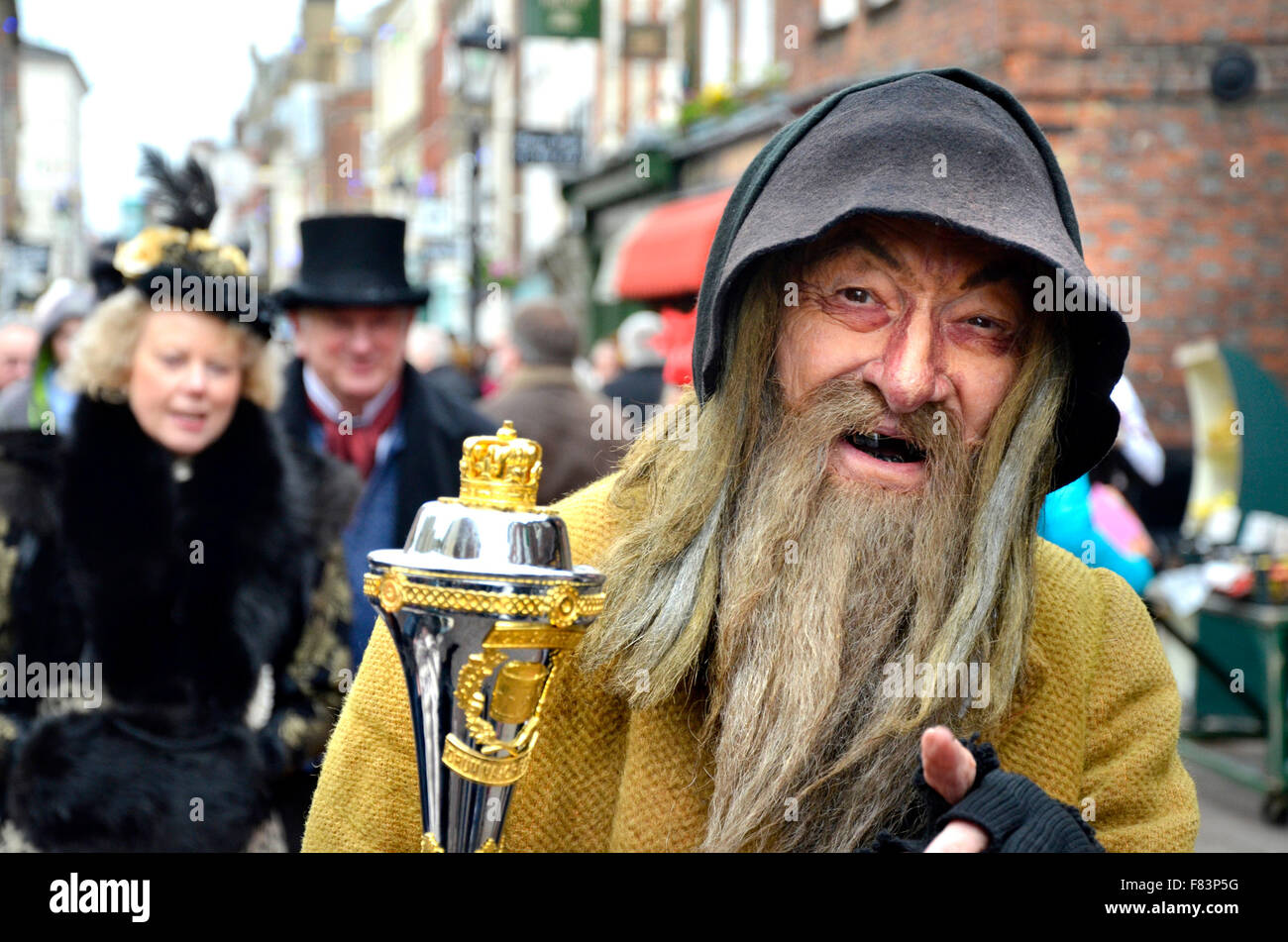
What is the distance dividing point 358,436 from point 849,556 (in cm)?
372

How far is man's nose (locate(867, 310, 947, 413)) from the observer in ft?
6.81

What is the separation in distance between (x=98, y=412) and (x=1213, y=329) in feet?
31.6

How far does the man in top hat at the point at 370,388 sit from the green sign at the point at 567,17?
1216cm

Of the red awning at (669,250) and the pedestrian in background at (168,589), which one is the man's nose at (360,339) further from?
the red awning at (669,250)

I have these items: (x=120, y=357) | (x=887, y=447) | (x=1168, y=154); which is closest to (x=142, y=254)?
(x=120, y=357)

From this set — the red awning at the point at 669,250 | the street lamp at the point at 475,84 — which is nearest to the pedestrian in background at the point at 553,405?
the red awning at the point at 669,250

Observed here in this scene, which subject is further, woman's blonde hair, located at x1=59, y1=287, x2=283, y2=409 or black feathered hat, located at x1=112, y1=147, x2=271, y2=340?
black feathered hat, located at x1=112, y1=147, x2=271, y2=340

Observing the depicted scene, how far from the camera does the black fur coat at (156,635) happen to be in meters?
3.71

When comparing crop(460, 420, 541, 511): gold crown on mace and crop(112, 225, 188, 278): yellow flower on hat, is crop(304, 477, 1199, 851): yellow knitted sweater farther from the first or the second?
crop(112, 225, 188, 278): yellow flower on hat

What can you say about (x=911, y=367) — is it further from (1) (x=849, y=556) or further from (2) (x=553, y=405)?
(2) (x=553, y=405)

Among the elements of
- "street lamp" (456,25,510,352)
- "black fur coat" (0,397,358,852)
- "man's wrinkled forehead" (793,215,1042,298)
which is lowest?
"black fur coat" (0,397,358,852)

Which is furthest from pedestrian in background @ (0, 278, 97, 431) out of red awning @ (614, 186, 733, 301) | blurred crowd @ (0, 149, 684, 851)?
red awning @ (614, 186, 733, 301)

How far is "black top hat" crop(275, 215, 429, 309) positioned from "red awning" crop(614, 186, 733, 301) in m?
8.55
